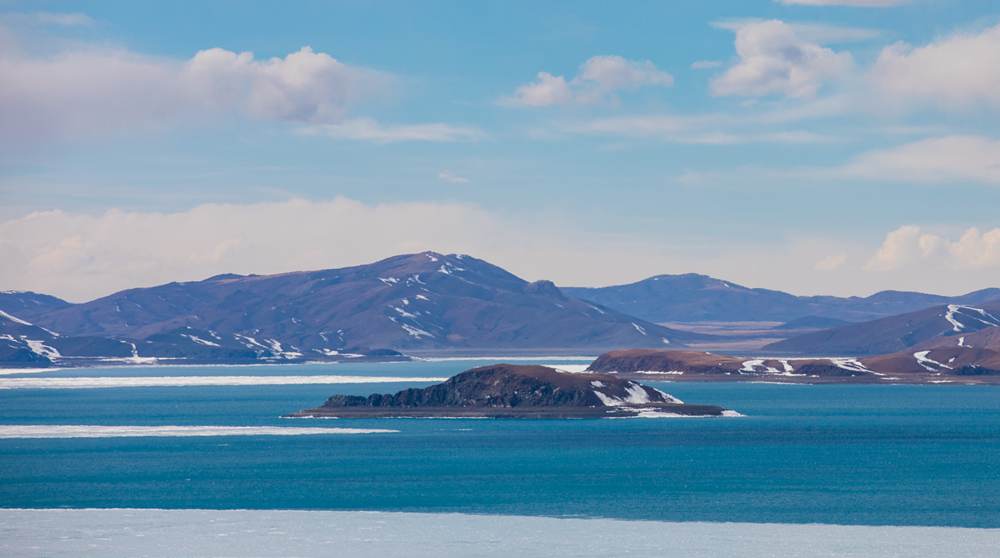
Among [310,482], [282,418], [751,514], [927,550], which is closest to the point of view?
[927,550]

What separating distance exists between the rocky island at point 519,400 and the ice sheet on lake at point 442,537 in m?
80.2

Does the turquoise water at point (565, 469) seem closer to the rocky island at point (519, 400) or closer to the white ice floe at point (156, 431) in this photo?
the white ice floe at point (156, 431)

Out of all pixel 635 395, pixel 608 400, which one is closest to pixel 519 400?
pixel 608 400

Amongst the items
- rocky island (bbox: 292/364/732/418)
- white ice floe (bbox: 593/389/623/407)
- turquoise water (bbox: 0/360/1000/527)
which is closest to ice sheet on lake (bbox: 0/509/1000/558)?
turquoise water (bbox: 0/360/1000/527)

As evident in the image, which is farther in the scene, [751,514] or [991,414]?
[991,414]

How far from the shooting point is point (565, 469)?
100m

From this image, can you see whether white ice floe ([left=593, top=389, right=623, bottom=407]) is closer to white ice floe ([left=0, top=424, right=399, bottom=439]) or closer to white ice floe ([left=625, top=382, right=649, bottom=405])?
white ice floe ([left=625, top=382, right=649, bottom=405])

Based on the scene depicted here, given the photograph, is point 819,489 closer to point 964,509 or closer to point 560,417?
point 964,509

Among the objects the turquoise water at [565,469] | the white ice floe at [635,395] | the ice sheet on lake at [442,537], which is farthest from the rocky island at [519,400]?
the ice sheet on lake at [442,537]

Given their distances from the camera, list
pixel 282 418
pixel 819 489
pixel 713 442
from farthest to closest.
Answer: pixel 282 418
pixel 713 442
pixel 819 489

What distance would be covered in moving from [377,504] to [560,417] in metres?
72.7

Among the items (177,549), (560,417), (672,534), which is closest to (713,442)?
(560,417)

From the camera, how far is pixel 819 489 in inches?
3445

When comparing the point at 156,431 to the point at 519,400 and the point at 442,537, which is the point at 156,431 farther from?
the point at 442,537
